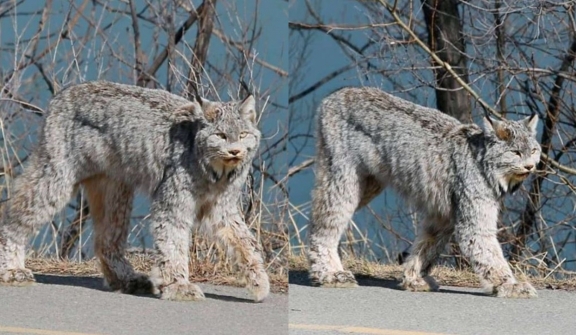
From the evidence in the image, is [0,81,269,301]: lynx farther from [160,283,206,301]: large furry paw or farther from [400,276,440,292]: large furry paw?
[400,276,440,292]: large furry paw

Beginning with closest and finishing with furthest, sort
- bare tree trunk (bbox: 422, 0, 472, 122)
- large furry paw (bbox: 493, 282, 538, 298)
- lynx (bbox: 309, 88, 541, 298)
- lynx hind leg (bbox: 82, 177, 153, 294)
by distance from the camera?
large furry paw (bbox: 493, 282, 538, 298)
lynx hind leg (bbox: 82, 177, 153, 294)
lynx (bbox: 309, 88, 541, 298)
bare tree trunk (bbox: 422, 0, 472, 122)

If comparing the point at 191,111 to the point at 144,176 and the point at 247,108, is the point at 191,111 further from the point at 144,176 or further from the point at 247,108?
the point at 144,176

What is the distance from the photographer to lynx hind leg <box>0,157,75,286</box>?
8484 millimetres

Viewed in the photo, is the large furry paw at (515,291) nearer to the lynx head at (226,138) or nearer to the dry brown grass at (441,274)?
the dry brown grass at (441,274)

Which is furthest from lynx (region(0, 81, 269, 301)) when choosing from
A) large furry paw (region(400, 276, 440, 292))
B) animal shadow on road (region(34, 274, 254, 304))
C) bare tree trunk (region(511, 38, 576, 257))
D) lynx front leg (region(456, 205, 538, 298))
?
bare tree trunk (region(511, 38, 576, 257))

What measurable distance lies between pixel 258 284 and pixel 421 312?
1.03 meters

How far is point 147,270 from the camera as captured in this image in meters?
9.29

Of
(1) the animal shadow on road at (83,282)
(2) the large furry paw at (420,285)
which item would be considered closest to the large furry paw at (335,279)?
(2) the large furry paw at (420,285)

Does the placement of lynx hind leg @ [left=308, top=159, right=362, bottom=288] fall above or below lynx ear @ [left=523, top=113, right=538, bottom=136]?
below

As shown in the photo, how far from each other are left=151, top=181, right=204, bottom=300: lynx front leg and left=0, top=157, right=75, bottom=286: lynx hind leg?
0.85 meters

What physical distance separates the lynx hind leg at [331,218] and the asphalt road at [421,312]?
5.1 inches

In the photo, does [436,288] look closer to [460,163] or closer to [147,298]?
[460,163]

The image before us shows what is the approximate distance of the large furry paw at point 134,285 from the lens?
328 inches

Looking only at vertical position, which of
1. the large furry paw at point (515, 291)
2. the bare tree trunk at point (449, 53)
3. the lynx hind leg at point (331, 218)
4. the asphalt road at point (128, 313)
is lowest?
the asphalt road at point (128, 313)
